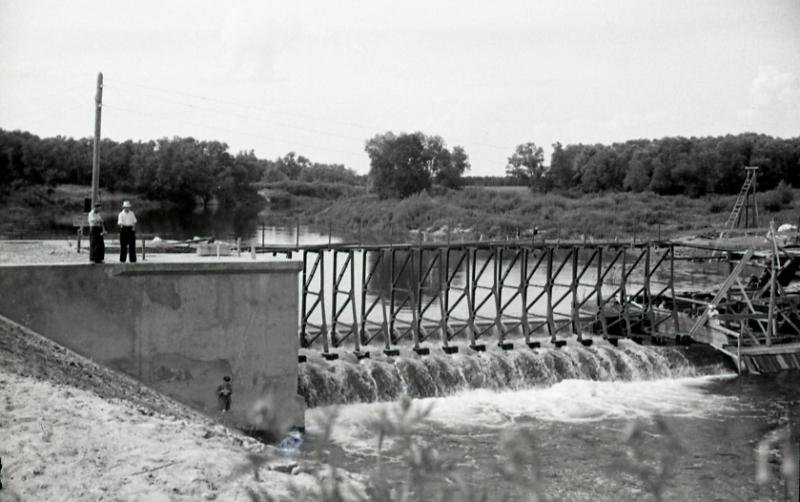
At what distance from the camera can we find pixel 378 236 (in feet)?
212

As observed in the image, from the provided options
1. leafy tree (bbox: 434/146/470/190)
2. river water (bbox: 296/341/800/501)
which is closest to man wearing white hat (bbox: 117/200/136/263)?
river water (bbox: 296/341/800/501)

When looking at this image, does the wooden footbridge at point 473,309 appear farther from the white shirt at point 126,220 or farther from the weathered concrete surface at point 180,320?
the white shirt at point 126,220

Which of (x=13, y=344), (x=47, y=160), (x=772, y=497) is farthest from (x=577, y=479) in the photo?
(x=47, y=160)

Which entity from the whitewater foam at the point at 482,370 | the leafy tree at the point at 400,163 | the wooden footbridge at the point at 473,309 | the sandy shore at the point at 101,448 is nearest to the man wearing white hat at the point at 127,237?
the sandy shore at the point at 101,448

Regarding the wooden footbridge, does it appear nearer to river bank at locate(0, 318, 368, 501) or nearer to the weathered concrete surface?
the weathered concrete surface

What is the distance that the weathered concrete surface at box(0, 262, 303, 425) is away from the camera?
50.9 ft

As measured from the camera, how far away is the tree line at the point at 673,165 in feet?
259

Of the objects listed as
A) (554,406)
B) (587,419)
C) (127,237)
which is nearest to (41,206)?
(127,237)

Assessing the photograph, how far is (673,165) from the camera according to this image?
8144 centimetres

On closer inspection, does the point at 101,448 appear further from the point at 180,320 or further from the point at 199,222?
the point at 199,222

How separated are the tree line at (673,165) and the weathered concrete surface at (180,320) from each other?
220ft

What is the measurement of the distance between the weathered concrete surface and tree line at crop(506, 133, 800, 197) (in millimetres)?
66934

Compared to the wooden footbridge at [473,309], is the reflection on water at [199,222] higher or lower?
higher

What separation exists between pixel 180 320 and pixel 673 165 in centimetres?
7250
